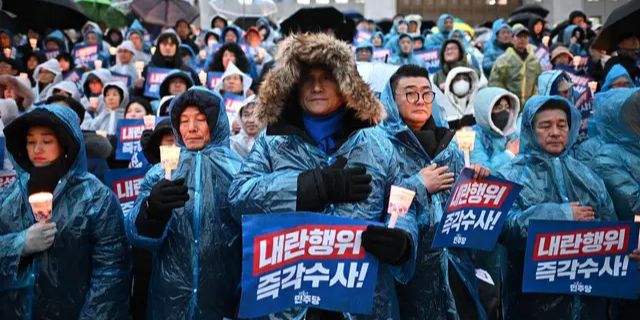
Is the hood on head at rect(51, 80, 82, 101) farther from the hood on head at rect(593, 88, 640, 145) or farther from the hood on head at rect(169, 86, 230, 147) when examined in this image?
the hood on head at rect(593, 88, 640, 145)

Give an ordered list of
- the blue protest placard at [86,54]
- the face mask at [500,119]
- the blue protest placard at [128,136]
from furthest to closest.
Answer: the blue protest placard at [86,54] < the blue protest placard at [128,136] < the face mask at [500,119]

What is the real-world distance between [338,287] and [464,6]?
96.9 feet

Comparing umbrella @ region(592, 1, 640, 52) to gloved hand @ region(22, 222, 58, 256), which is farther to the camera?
umbrella @ region(592, 1, 640, 52)

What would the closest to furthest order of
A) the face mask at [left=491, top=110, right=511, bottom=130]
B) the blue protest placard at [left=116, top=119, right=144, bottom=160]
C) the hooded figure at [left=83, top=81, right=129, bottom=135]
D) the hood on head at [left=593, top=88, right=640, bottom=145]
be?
the hood on head at [left=593, top=88, right=640, bottom=145] → the face mask at [left=491, top=110, right=511, bottom=130] → the blue protest placard at [left=116, top=119, right=144, bottom=160] → the hooded figure at [left=83, top=81, right=129, bottom=135]

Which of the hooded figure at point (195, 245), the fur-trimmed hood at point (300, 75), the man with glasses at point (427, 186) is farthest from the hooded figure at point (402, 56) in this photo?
the fur-trimmed hood at point (300, 75)

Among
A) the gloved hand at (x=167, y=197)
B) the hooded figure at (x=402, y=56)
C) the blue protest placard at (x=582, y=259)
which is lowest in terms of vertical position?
the blue protest placard at (x=582, y=259)

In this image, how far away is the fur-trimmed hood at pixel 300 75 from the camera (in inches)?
127

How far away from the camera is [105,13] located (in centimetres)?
1948

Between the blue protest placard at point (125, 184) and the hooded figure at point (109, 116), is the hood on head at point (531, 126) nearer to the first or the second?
the blue protest placard at point (125, 184)

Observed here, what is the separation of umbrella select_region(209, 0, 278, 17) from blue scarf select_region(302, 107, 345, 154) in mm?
14302

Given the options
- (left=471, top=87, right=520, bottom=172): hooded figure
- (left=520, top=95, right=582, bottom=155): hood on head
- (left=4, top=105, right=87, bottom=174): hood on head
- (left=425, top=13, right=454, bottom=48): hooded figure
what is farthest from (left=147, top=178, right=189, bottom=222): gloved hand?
(left=425, top=13, right=454, bottom=48): hooded figure

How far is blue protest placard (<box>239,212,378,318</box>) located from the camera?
2984 millimetres

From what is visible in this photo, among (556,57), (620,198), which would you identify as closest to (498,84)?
(556,57)

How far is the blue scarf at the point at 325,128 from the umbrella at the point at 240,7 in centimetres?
1430
